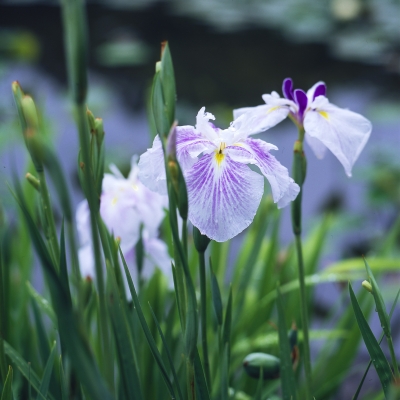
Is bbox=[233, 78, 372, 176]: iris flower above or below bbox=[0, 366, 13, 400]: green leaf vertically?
above

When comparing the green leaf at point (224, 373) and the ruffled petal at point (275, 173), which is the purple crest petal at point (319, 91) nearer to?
the ruffled petal at point (275, 173)

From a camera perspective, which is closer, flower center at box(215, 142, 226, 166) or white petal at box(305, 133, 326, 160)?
flower center at box(215, 142, 226, 166)

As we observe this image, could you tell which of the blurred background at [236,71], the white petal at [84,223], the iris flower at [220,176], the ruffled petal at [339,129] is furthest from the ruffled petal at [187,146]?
the blurred background at [236,71]

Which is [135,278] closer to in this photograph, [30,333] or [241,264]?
[30,333]

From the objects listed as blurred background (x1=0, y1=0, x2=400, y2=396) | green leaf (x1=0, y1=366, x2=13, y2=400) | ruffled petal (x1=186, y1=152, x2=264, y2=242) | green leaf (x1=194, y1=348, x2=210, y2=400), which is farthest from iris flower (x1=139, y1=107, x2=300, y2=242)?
blurred background (x1=0, y1=0, x2=400, y2=396)

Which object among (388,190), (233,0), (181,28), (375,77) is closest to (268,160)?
(388,190)

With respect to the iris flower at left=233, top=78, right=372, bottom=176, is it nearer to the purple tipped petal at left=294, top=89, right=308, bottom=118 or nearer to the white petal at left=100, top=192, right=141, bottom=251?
the purple tipped petal at left=294, top=89, right=308, bottom=118
